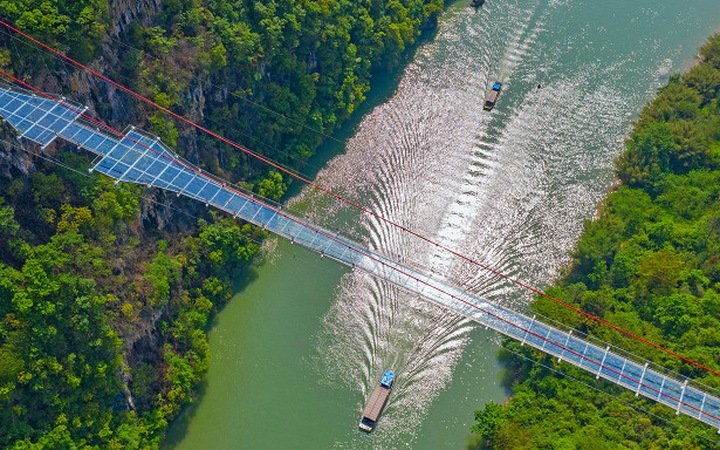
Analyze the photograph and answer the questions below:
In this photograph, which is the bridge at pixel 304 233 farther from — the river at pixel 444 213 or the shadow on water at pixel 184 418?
the shadow on water at pixel 184 418

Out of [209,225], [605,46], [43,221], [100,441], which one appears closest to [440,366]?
[209,225]

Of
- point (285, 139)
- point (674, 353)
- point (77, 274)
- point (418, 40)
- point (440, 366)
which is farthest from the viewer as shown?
point (418, 40)

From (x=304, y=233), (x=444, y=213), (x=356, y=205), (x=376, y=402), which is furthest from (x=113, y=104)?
(x=376, y=402)

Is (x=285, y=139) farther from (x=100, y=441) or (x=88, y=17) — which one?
(x=100, y=441)

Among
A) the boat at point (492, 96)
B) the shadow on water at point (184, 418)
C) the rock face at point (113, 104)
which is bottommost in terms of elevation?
the shadow on water at point (184, 418)

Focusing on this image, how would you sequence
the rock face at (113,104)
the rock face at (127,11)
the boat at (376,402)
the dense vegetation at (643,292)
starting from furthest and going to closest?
1. the boat at (376,402)
2. the rock face at (127,11)
3. the dense vegetation at (643,292)
4. the rock face at (113,104)

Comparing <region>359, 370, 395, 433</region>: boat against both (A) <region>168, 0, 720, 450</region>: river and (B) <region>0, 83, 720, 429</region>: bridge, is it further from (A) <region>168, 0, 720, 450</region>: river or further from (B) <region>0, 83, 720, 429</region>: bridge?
(B) <region>0, 83, 720, 429</region>: bridge

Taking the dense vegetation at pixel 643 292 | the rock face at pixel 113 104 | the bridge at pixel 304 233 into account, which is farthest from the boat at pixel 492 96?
the rock face at pixel 113 104
